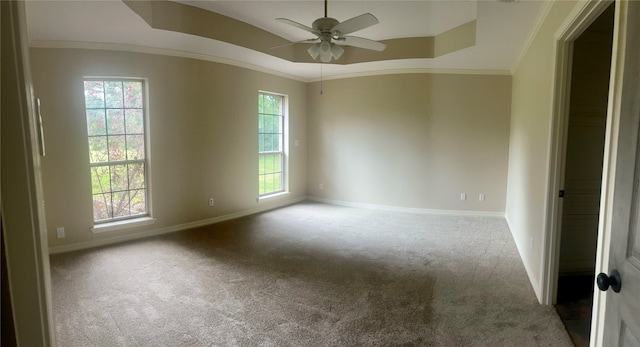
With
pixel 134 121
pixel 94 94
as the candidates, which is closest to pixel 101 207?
pixel 134 121

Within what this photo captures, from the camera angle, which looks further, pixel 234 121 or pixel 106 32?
pixel 234 121

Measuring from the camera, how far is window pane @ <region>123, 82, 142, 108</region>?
13.4ft

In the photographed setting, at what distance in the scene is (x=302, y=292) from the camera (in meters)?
2.80

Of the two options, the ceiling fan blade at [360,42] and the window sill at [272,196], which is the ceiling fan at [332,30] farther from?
the window sill at [272,196]

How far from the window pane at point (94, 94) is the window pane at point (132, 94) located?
24 cm

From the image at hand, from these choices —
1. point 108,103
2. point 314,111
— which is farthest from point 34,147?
point 314,111

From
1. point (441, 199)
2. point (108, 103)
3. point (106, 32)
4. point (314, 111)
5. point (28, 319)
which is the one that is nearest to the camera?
point (28, 319)

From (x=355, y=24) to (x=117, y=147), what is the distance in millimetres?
3162

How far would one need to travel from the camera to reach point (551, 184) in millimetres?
2531

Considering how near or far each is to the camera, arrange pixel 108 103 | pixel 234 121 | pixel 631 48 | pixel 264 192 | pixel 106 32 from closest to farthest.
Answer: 1. pixel 631 48
2. pixel 106 32
3. pixel 108 103
4. pixel 234 121
5. pixel 264 192

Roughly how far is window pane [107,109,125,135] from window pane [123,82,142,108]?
134mm

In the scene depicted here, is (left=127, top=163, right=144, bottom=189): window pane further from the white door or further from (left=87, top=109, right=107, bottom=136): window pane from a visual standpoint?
the white door

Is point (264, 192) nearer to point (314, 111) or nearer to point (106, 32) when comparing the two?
point (314, 111)

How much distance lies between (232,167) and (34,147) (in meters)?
4.62
